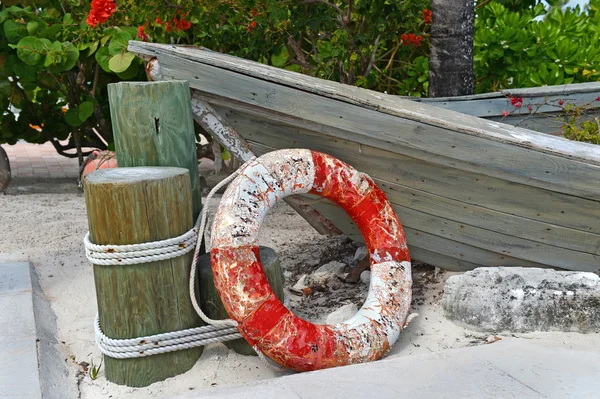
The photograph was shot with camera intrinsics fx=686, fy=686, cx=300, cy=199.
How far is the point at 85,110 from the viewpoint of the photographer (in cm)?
607

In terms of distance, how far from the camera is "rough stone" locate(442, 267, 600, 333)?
298 centimetres

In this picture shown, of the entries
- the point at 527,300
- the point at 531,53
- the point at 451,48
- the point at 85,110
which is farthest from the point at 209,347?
the point at 85,110

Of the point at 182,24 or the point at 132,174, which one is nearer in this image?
the point at 132,174

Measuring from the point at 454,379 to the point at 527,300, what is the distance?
0.68 metres

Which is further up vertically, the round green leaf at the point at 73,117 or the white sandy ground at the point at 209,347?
the round green leaf at the point at 73,117

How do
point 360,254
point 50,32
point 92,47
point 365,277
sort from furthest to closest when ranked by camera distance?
point 50,32
point 92,47
point 360,254
point 365,277

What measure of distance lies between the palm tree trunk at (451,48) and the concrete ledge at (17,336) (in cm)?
286

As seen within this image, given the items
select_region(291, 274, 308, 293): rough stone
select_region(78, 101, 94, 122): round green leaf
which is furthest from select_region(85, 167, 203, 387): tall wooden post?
select_region(78, 101, 94, 122): round green leaf

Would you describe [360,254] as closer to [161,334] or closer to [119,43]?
[161,334]

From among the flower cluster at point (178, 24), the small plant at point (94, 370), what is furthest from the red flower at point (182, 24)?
the small plant at point (94, 370)

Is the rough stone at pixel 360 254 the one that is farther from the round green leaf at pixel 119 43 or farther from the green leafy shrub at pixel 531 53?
the round green leaf at pixel 119 43

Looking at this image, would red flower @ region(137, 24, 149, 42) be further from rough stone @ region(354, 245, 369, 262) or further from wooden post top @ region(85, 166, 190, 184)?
wooden post top @ region(85, 166, 190, 184)

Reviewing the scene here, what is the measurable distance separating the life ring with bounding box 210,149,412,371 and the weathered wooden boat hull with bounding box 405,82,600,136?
155 centimetres

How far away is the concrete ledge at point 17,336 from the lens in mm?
2559
